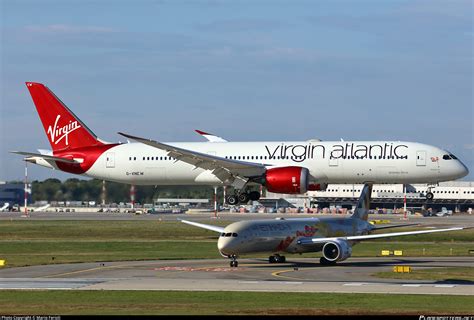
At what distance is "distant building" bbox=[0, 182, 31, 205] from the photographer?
109819 millimetres

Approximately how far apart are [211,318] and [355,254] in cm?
3605

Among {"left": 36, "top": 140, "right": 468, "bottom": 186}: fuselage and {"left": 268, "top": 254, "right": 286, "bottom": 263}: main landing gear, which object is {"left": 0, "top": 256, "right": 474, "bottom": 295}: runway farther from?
{"left": 36, "top": 140, "right": 468, "bottom": 186}: fuselage

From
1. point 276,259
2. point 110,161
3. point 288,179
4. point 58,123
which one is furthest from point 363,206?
point 58,123

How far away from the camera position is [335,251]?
5784 centimetres

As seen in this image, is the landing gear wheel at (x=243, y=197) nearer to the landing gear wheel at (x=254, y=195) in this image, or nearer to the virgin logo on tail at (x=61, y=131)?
the landing gear wheel at (x=254, y=195)

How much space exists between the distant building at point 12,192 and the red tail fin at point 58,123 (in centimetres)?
2035

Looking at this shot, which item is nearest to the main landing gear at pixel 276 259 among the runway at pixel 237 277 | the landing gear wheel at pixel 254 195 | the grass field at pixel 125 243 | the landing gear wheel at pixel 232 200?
the runway at pixel 237 277

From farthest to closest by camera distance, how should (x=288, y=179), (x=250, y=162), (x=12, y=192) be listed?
(x=12, y=192) < (x=250, y=162) < (x=288, y=179)

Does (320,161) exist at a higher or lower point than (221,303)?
higher

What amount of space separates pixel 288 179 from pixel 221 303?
115 feet

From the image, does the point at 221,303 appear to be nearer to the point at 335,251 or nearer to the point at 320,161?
the point at 335,251

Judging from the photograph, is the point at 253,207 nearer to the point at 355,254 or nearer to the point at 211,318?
the point at 355,254

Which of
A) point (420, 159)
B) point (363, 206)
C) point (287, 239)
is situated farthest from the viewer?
point (420, 159)

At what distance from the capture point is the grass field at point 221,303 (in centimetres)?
3509
